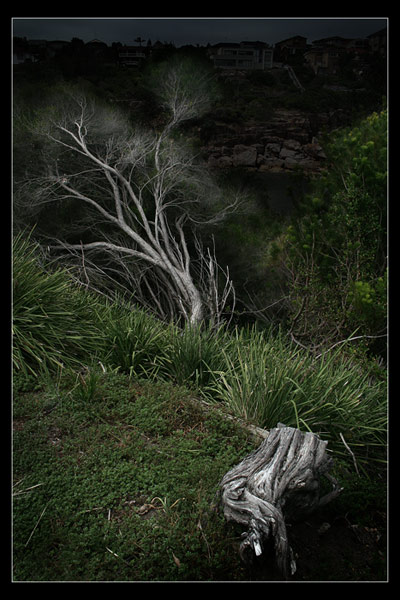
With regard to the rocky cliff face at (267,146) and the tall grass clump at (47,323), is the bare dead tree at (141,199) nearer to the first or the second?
the rocky cliff face at (267,146)

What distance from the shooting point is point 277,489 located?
2.31 meters

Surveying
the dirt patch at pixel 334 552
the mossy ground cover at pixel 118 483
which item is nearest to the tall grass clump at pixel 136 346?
the mossy ground cover at pixel 118 483

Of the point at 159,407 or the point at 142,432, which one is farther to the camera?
the point at 159,407

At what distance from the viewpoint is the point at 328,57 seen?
3.77m

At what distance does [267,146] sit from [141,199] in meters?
2.26

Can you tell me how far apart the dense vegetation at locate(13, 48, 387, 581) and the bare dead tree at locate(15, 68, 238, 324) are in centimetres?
126

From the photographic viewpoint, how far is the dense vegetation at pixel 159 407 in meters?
2.28

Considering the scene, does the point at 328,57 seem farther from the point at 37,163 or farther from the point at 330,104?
the point at 37,163

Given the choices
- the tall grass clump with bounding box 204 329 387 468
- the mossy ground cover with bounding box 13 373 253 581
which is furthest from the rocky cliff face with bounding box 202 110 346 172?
the mossy ground cover with bounding box 13 373 253 581

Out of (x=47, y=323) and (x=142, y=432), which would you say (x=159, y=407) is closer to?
(x=142, y=432)

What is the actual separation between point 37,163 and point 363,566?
713cm

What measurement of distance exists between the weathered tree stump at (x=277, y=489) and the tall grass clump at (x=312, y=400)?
58 centimetres

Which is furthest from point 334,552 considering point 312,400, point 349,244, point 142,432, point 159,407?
point 349,244
